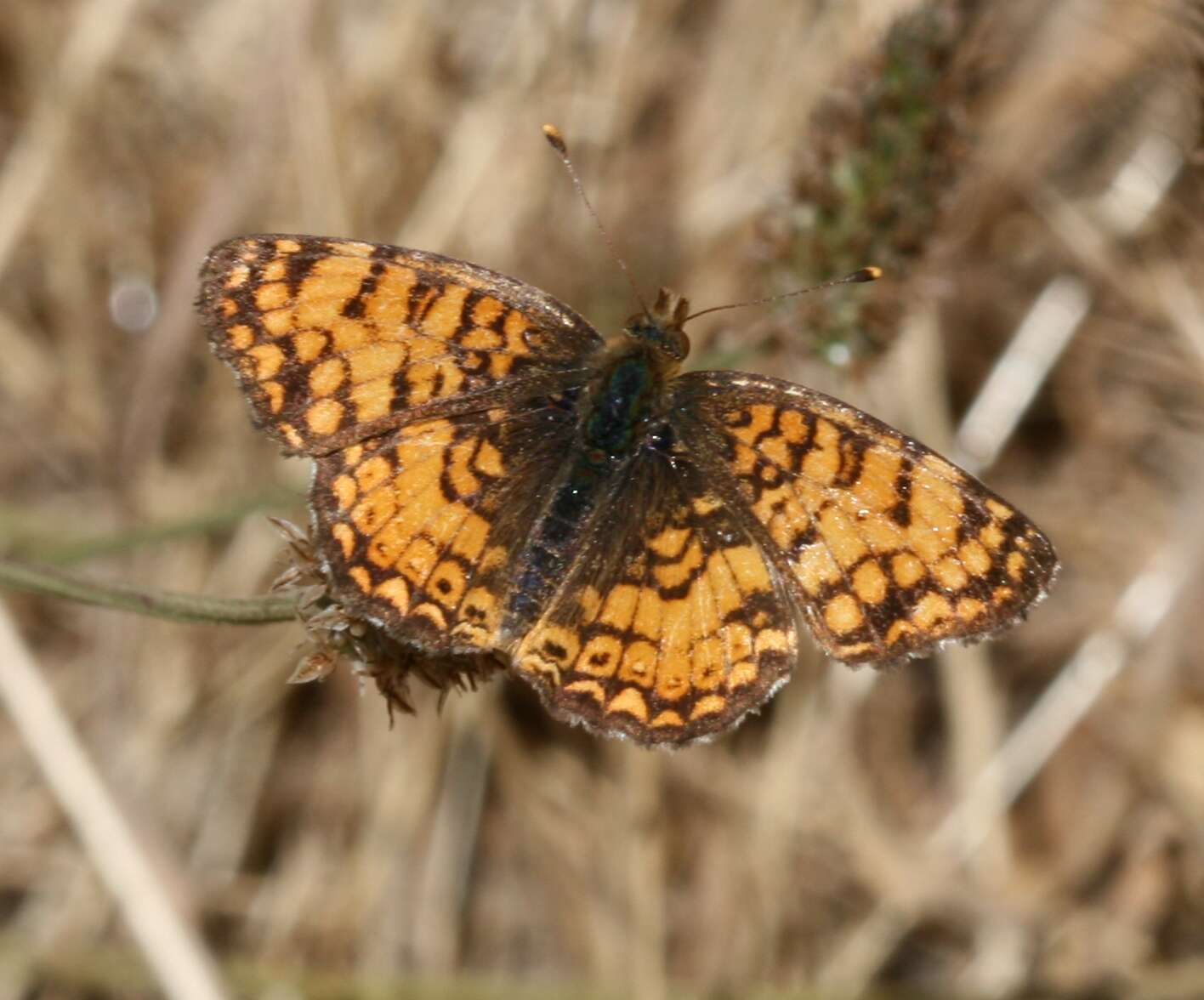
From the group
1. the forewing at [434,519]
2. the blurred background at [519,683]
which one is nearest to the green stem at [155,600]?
the forewing at [434,519]

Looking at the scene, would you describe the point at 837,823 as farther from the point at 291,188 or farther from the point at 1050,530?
the point at 291,188

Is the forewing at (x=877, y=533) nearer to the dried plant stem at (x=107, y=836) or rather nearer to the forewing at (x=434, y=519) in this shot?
the forewing at (x=434, y=519)

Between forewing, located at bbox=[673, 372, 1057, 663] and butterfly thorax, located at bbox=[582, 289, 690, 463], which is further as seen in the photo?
butterfly thorax, located at bbox=[582, 289, 690, 463]

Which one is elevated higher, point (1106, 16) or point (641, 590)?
point (1106, 16)

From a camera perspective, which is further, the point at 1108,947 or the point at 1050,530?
the point at 1050,530

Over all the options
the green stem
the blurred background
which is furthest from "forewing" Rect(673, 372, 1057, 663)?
the blurred background

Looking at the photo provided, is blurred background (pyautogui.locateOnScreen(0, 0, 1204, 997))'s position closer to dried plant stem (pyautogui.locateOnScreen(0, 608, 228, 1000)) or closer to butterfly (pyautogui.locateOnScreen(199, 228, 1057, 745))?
dried plant stem (pyautogui.locateOnScreen(0, 608, 228, 1000))

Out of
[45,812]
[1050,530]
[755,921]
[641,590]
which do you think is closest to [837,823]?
[755,921]
